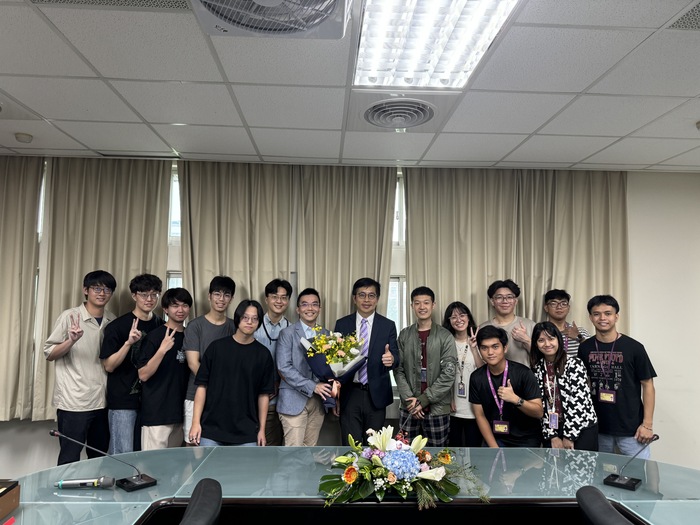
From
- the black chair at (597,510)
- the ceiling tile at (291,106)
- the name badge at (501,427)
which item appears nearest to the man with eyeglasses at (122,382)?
the ceiling tile at (291,106)

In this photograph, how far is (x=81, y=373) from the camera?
336cm

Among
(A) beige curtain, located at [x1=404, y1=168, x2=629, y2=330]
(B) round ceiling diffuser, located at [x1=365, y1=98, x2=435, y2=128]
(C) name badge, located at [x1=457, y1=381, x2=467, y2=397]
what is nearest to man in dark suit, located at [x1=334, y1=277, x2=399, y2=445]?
(C) name badge, located at [x1=457, y1=381, x2=467, y2=397]

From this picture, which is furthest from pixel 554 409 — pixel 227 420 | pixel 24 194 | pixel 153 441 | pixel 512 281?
pixel 24 194

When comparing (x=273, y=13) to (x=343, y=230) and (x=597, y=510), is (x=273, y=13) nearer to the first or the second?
(x=597, y=510)

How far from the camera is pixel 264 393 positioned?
3.11m

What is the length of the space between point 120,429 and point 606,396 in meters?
3.48

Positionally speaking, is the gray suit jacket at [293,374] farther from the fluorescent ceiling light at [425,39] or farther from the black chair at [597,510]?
the black chair at [597,510]

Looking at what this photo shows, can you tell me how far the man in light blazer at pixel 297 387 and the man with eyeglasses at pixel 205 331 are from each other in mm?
447

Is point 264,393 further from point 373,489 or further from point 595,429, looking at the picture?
point 595,429

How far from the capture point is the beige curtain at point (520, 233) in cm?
421

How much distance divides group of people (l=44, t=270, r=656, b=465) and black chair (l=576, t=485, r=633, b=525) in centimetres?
157

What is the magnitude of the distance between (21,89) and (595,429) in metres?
3.99

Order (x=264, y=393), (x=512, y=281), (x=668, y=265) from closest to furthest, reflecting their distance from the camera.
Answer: (x=264, y=393)
(x=512, y=281)
(x=668, y=265)

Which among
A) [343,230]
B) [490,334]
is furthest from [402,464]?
[343,230]
